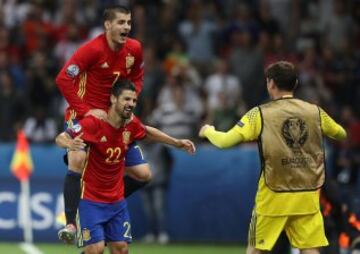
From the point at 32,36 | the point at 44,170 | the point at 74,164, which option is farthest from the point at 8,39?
the point at 74,164

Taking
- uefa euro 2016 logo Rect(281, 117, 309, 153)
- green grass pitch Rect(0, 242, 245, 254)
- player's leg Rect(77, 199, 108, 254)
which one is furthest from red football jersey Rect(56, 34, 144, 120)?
green grass pitch Rect(0, 242, 245, 254)

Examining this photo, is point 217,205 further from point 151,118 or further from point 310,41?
point 310,41

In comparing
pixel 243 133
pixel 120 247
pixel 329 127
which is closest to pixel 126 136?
pixel 120 247

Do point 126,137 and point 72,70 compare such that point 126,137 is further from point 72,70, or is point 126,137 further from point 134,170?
point 72,70

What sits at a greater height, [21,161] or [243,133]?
[243,133]

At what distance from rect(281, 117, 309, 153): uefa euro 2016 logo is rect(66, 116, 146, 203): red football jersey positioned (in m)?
1.55

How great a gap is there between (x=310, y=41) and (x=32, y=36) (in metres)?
4.50

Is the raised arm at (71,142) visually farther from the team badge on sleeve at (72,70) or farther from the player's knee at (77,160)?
the team badge on sleeve at (72,70)

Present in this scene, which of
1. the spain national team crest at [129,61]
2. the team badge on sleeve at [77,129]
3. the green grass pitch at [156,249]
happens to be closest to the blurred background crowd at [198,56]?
the green grass pitch at [156,249]

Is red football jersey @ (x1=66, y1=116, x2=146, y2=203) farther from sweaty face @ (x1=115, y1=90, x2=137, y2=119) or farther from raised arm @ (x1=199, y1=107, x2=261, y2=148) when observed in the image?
raised arm @ (x1=199, y1=107, x2=261, y2=148)

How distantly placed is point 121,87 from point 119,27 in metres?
0.72

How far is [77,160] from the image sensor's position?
1167cm

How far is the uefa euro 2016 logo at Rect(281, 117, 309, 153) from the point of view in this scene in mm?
11117

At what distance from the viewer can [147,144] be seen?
18.0 metres
